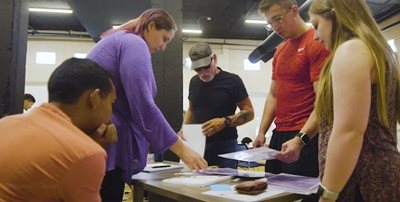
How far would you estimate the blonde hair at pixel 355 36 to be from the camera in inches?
37.7

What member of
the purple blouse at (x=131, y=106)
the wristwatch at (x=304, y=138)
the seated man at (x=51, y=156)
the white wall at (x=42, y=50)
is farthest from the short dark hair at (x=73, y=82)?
the white wall at (x=42, y=50)

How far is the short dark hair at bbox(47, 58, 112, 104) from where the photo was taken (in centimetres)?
85

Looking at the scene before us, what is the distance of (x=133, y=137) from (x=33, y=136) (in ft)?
2.02

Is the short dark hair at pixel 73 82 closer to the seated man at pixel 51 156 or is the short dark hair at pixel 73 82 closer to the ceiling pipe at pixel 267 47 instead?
the seated man at pixel 51 156

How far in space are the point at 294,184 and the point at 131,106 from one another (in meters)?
0.62

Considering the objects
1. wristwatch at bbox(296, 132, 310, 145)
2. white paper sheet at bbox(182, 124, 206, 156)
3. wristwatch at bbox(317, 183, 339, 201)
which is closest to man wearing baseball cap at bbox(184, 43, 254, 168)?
white paper sheet at bbox(182, 124, 206, 156)

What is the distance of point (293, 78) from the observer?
171cm

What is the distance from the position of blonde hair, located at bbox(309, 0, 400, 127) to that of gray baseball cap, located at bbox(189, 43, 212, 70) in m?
1.40

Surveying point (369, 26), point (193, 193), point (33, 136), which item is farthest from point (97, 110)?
point (369, 26)

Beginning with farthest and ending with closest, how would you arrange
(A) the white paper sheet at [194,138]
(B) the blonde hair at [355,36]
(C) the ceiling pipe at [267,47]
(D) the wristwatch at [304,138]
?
1. (C) the ceiling pipe at [267,47]
2. (A) the white paper sheet at [194,138]
3. (D) the wristwatch at [304,138]
4. (B) the blonde hair at [355,36]

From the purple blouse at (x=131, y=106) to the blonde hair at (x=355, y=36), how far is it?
564 millimetres

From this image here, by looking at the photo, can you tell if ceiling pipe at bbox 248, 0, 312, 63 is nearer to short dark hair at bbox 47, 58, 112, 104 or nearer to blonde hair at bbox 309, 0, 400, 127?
blonde hair at bbox 309, 0, 400, 127

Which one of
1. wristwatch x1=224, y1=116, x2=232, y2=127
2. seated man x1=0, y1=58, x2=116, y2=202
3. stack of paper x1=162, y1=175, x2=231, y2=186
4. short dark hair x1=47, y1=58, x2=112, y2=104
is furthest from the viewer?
wristwatch x1=224, y1=116, x2=232, y2=127

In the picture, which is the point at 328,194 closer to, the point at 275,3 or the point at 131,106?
the point at 131,106
